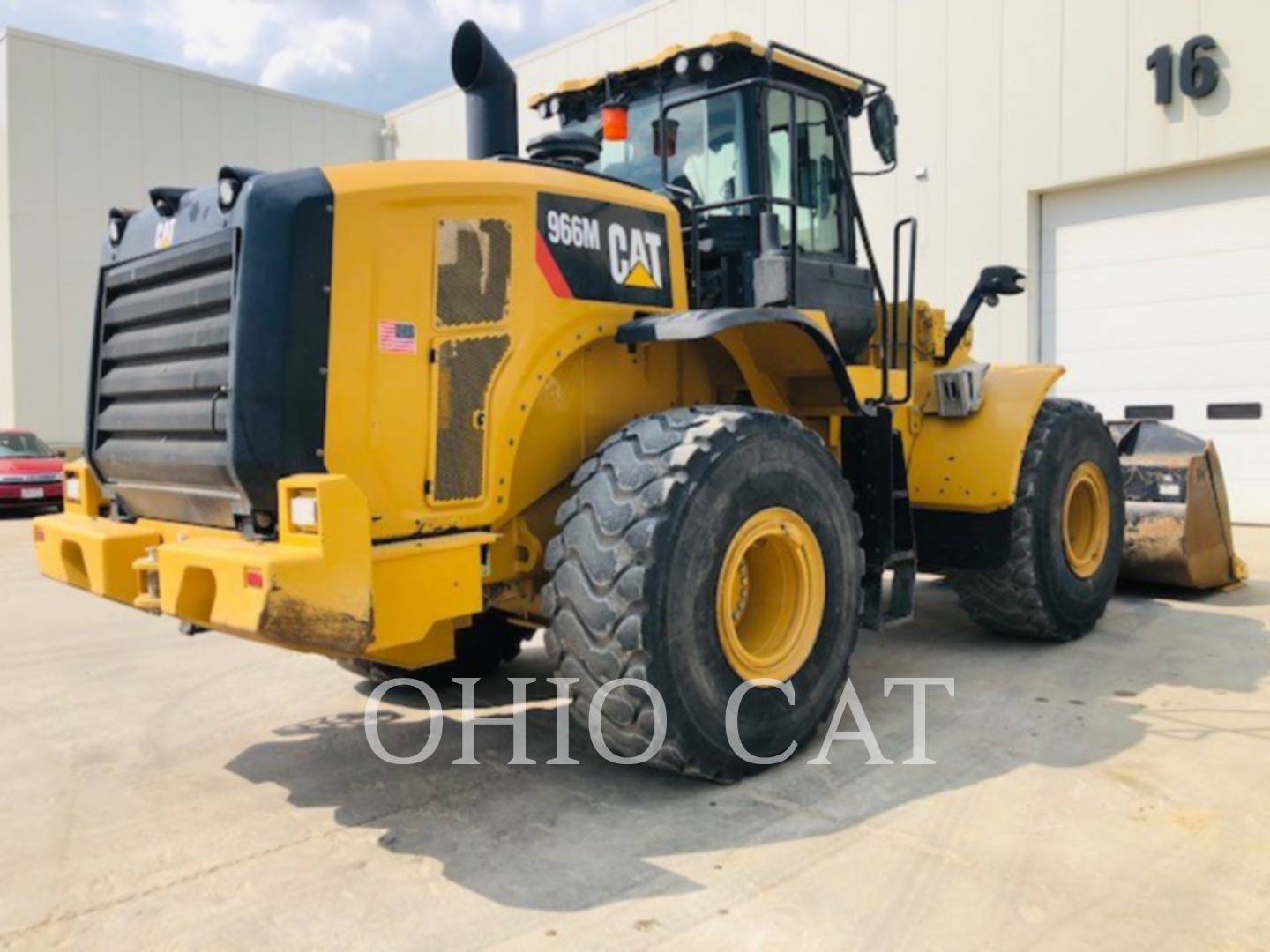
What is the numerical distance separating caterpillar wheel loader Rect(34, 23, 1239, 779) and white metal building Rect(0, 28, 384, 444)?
1796cm

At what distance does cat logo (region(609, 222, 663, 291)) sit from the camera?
4152 mm

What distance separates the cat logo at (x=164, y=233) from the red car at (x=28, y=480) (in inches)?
524

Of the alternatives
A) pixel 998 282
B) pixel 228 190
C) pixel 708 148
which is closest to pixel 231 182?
pixel 228 190

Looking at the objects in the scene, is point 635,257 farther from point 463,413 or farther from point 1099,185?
point 1099,185

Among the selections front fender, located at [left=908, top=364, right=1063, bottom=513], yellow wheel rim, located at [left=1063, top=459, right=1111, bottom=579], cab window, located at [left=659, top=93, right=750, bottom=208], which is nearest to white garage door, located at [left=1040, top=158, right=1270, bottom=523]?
yellow wheel rim, located at [left=1063, top=459, right=1111, bottom=579]

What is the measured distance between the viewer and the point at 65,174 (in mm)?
20094

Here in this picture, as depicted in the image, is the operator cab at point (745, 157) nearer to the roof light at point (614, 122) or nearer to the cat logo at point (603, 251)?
the roof light at point (614, 122)

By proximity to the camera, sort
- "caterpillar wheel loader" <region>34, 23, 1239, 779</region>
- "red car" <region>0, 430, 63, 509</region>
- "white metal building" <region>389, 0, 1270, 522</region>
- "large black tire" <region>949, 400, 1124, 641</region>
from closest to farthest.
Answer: "caterpillar wheel loader" <region>34, 23, 1239, 779</region>, "large black tire" <region>949, 400, 1124, 641</region>, "white metal building" <region>389, 0, 1270, 522</region>, "red car" <region>0, 430, 63, 509</region>

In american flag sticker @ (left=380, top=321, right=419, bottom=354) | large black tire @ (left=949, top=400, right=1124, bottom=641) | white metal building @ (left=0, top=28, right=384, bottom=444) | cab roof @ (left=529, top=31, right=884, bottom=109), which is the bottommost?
large black tire @ (left=949, top=400, right=1124, bottom=641)

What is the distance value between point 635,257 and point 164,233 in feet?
5.70

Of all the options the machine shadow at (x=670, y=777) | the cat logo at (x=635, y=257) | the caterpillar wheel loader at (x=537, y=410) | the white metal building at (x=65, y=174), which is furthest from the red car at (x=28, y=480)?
the cat logo at (x=635, y=257)

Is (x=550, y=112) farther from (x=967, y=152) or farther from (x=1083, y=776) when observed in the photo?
(x=967, y=152)

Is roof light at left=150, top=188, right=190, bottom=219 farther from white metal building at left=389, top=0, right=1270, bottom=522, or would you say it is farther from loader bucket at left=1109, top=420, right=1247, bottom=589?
white metal building at left=389, top=0, right=1270, bottom=522

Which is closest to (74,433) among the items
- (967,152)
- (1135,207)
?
(967,152)
